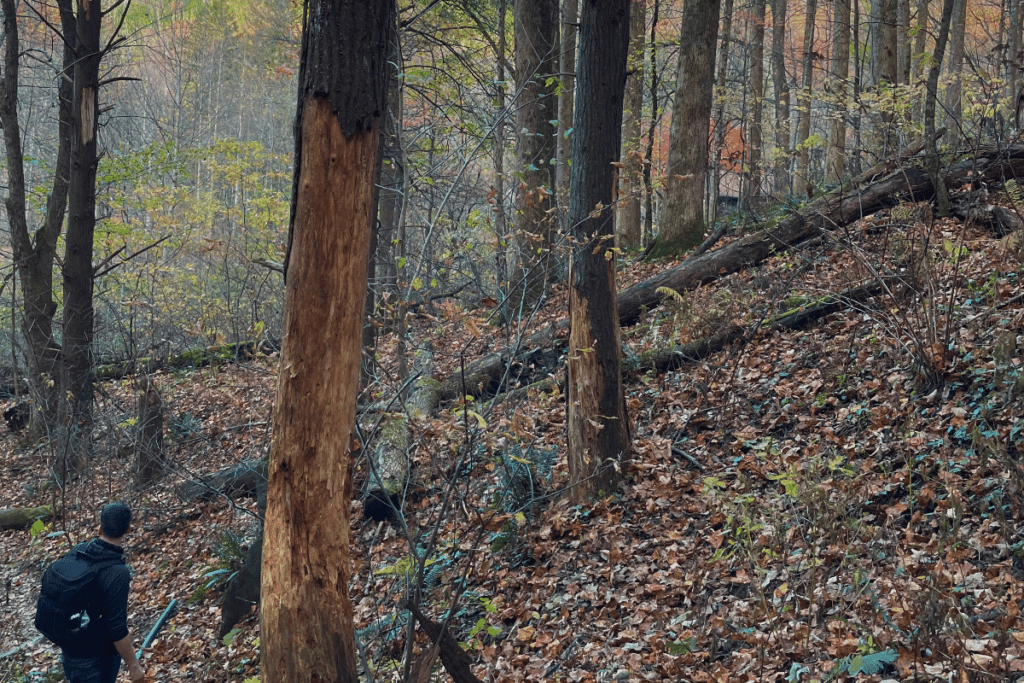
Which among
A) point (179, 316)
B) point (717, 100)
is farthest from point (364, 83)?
point (179, 316)

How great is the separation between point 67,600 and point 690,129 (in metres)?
9.69

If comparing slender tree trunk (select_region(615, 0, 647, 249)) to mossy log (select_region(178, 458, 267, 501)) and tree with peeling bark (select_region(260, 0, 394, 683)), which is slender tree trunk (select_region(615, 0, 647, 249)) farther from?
tree with peeling bark (select_region(260, 0, 394, 683))

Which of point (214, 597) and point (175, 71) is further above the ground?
point (175, 71)

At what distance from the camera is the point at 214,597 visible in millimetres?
7402

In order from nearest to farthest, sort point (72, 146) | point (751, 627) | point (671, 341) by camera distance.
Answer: point (751, 627), point (671, 341), point (72, 146)

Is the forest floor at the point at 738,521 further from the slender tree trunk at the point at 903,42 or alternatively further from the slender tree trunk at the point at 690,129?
the slender tree trunk at the point at 903,42

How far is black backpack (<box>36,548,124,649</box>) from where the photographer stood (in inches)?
181

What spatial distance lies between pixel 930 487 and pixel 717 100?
13.8 metres

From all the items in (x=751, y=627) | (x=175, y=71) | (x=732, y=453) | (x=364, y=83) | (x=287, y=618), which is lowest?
(x=751, y=627)

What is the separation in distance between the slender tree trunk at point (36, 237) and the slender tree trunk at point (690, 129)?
29.4 ft

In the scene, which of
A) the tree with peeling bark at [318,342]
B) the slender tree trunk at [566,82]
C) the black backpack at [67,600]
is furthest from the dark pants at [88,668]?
the slender tree trunk at [566,82]

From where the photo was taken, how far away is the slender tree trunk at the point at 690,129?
1062cm

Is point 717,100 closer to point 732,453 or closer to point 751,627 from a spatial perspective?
point 732,453

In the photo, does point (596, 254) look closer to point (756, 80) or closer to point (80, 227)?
point (80, 227)
